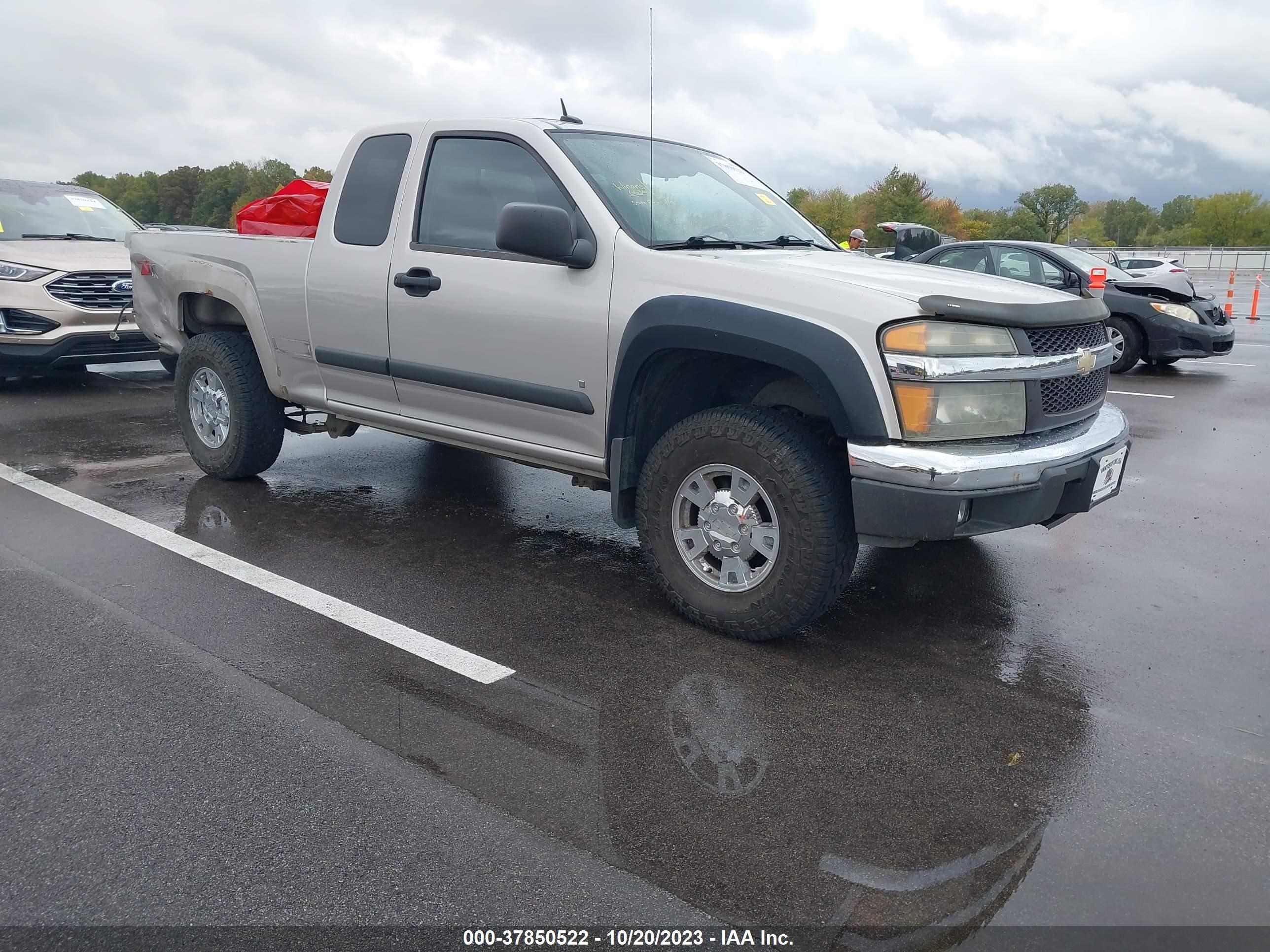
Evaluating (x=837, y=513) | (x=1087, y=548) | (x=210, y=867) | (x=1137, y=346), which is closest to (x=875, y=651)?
(x=837, y=513)

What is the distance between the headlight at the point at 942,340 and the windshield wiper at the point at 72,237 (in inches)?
348

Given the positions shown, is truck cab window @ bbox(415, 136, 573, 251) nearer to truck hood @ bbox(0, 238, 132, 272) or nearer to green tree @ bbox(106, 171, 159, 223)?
truck hood @ bbox(0, 238, 132, 272)

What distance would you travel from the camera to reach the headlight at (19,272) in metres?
8.55

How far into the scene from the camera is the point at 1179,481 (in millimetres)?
6281

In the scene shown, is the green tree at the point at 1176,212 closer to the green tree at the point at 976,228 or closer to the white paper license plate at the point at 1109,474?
the green tree at the point at 976,228

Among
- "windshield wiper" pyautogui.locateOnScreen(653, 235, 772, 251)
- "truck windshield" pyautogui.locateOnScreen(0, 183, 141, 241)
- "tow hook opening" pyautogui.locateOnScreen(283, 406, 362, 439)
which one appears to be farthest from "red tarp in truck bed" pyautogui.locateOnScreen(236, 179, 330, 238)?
"truck windshield" pyautogui.locateOnScreen(0, 183, 141, 241)

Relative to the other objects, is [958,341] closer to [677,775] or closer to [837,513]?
[837,513]

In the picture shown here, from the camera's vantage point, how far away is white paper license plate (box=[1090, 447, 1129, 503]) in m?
3.71

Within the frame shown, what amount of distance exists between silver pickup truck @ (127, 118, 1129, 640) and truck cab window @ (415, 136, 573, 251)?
12 millimetres

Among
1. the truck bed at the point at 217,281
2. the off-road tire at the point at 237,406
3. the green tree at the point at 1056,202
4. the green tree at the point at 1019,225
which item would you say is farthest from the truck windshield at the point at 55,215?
the green tree at the point at 1056,202

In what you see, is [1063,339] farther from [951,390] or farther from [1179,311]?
[1179,311]

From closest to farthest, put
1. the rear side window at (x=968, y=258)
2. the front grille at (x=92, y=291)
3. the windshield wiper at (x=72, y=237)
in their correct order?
the front grille at (x=92, y=291), the windshield wiper at (x=72, y=237), the rear side window at (x=968, y=258)

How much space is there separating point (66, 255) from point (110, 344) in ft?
2.90

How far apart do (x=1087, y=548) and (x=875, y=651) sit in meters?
1.81
